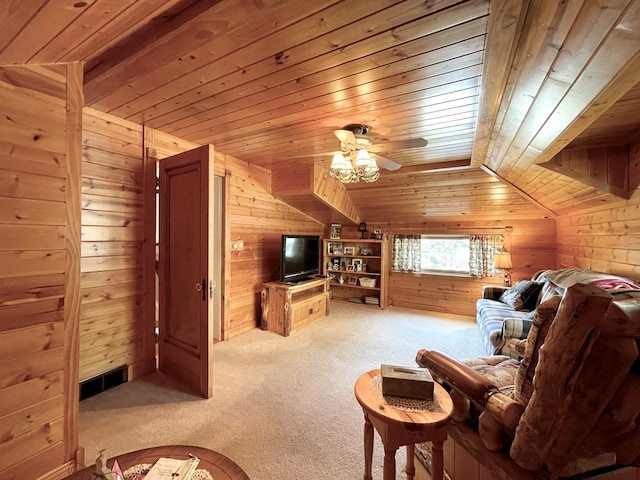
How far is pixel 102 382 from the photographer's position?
7.68ft

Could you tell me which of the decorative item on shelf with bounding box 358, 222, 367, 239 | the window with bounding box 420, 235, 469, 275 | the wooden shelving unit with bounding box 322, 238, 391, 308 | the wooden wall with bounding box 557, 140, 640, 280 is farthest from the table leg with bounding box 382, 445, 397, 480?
the decorative item on shelf with bounding box 358, 222, 367, 239

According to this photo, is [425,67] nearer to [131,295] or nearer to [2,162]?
[2,162]

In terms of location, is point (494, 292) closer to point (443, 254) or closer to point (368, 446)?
point (443, 254)

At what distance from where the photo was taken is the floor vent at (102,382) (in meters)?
2.23

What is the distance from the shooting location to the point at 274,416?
2045 millimetres

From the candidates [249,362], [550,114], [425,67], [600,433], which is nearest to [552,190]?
[550,114]

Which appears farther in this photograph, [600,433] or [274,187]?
[274,187]

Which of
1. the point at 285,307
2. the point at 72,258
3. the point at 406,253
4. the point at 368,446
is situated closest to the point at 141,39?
the point at 72,258

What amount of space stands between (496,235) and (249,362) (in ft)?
14.1

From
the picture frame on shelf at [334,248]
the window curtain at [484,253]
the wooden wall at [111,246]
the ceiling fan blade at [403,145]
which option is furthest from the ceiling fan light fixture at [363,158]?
the picture frame on shelf at [334,248]

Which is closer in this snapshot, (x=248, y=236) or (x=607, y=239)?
(x=607, y=239)

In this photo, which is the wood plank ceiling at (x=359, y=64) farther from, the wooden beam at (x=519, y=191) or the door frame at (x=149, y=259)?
the wooden beam at (x=519, y=191)

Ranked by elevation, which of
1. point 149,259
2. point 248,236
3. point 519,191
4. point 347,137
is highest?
point 347,137

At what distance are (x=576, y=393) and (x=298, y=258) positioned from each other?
11.8 ft
